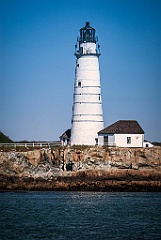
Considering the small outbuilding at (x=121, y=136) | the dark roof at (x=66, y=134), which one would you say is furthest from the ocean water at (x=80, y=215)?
the dark roof at (x=66, y=134)

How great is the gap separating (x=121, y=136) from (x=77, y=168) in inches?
210

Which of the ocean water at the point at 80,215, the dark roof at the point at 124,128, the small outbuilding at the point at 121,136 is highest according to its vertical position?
the dark roof at the point at 124,128

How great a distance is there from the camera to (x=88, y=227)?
1336 inches

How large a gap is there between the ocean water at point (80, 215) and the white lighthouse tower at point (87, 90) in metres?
7.64

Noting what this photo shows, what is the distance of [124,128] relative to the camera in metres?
56.6

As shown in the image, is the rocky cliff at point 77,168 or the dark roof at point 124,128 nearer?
the rocky cliff at point 77,168

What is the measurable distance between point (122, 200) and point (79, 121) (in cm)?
1225

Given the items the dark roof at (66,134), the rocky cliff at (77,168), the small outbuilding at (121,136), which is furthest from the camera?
the dark roof at (66,134)

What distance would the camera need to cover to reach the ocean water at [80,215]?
31.8m

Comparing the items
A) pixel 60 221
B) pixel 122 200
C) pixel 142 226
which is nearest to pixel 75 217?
pixel 60 221

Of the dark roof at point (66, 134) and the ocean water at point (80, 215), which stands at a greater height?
the dark roof at point (66, 134)

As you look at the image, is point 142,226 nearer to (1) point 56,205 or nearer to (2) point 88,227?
(2) point 88,227

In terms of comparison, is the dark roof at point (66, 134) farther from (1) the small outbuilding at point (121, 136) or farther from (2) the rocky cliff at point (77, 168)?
(2) the rocky cliff at point (77, 168)

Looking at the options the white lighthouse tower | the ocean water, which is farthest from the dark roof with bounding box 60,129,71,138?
the ocean water
